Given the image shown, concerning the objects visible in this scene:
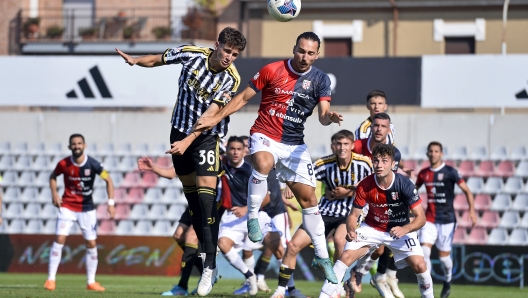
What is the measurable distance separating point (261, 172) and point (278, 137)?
39 cm

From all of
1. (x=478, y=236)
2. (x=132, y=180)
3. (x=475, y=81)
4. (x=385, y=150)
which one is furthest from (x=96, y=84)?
(x=385, y=150)

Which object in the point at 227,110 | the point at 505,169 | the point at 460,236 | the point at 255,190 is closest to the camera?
the point at 227,110

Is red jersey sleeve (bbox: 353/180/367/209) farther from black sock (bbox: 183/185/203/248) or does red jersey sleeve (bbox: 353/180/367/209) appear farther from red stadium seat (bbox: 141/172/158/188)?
red stadium seat (bbox: 141/172/158/188)

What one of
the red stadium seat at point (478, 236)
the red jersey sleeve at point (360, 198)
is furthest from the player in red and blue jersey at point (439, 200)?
the red jersey sleeve at point (360, 198)

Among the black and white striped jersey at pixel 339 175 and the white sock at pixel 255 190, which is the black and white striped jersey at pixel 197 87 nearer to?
the white sock at pixel 255 190

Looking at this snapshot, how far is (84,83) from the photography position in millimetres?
18625

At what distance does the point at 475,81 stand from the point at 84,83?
28.0ft

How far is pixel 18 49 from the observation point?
2755cm

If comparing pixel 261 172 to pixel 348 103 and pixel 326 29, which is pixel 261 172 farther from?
pixel 326 29

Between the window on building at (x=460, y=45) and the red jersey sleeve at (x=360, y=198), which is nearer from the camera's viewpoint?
the red jersey sleeve at (x=360, y=198)

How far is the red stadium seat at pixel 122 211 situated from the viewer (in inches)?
723

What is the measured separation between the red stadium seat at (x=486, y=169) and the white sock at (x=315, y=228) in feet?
31.4

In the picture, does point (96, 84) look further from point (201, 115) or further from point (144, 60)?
point (201, 115)

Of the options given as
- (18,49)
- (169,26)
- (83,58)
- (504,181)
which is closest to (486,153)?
(504,181)
